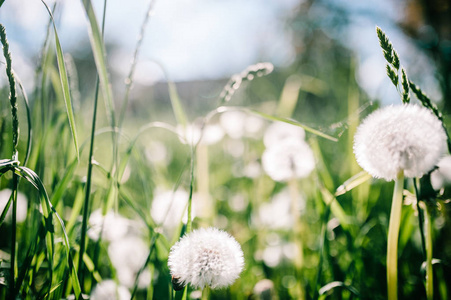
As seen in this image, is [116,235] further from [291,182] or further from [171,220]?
[291,182]

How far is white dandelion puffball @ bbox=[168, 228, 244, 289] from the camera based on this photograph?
62cm

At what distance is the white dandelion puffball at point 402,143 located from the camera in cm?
56

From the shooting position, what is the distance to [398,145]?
1.93 ft

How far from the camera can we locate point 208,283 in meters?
0.63

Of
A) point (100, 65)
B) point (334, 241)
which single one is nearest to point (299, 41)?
point (334, 241)

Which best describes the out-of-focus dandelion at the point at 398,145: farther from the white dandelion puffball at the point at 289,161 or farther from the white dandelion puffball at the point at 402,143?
the white dandelion puffball at the point at 289,161

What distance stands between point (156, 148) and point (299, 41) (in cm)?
559

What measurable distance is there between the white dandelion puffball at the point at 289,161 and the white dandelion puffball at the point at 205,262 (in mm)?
566

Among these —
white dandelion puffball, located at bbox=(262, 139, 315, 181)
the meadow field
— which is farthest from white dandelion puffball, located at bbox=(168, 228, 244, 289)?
white dandelion puffball, located at bbox=(262, 139, 315, 181)

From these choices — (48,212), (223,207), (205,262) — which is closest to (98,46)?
(48,212)

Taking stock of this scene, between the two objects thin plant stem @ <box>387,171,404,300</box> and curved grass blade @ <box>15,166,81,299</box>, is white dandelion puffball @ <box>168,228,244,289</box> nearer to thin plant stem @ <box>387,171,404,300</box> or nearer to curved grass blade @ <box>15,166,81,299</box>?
curved grass blade @ <box>15,166,81,299</box>

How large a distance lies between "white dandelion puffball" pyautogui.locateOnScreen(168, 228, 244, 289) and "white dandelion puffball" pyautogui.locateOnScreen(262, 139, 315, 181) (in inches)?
22.3

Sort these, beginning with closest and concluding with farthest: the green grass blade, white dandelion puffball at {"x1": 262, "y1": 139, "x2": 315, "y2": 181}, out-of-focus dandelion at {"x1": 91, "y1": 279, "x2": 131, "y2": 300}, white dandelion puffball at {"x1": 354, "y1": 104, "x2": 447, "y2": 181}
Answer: white dandelion puffball at {"x1": 354, "y1": 104, "x2": 447, "y2": 181} < the green grass blade < out-of-focus dandelion at {"x1": 91, "y1": 279, "x2": 131, "y2": 300} < white dandelion puffball at {"x1": 262, "y1": 139, "x2": 315, "y2": 181}

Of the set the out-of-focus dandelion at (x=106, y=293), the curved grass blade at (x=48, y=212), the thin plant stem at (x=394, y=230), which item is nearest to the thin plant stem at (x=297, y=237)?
the thin plant stem at (x=394, y=230)
